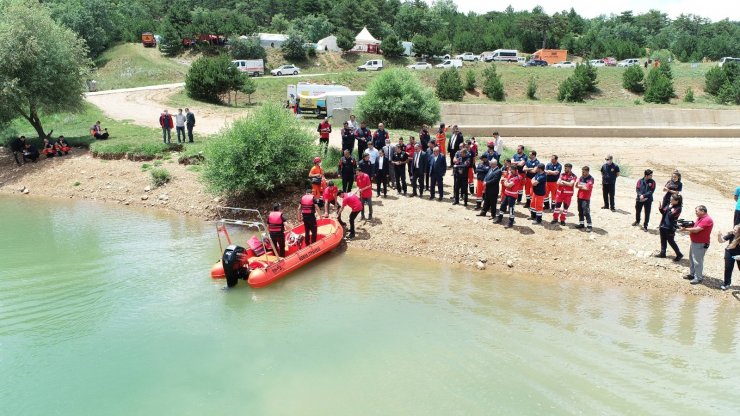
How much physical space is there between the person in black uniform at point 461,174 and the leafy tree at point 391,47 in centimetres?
5499

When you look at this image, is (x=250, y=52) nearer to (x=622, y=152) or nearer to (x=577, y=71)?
(x=577, y=71)

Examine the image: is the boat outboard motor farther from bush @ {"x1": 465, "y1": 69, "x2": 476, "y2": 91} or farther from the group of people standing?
bush @ {"x1": 465, "y1": 69, "x2": 476, "y2": 91}

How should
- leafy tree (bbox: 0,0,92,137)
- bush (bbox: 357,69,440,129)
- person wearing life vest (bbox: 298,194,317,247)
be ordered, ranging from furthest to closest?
bush (bbox: 357,69,440,129) < leafy tree (bbox: 0,0,92,137) < person wearing life vest (bbox: 298,194,317,247)

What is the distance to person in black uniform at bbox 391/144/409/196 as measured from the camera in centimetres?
1661

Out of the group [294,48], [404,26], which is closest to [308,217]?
[294,48]

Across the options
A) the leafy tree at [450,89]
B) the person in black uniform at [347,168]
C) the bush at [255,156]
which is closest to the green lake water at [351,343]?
the person in black uniform at [347,168]

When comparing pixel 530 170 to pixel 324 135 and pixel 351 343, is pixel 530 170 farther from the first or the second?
pixel 324 135

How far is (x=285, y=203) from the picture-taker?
17.8 meters

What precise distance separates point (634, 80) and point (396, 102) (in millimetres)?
28379

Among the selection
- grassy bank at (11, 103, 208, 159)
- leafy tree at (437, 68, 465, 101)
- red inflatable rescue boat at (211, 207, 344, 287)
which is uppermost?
leafy tree at (437, 68, 465, 101)

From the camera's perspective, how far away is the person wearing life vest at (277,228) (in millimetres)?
12586

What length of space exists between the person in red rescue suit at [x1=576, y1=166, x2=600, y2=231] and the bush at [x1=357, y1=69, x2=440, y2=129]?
14.2 meters

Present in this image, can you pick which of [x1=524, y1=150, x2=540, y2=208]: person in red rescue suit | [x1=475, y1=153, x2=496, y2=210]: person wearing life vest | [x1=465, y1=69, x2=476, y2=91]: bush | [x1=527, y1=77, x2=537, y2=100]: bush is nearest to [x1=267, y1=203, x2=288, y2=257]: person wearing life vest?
[x1=475, y1=153, x2=496, y2=210]: person wearing life vest

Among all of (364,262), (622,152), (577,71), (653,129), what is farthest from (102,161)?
(577,71)
